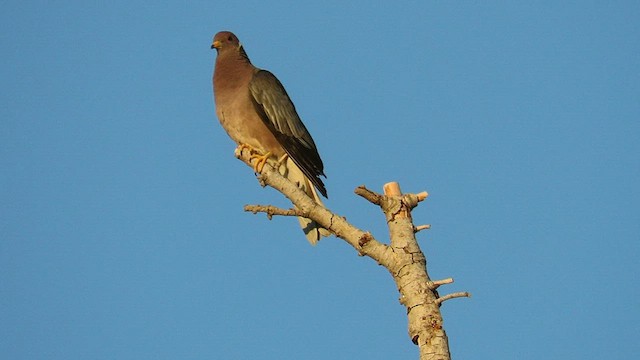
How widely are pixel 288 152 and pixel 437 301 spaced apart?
331 centimetres

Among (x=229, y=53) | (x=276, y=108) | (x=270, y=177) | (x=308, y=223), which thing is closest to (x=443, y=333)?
(x=270, y=177)

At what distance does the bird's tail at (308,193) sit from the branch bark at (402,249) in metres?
1.05

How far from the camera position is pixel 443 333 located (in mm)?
5156

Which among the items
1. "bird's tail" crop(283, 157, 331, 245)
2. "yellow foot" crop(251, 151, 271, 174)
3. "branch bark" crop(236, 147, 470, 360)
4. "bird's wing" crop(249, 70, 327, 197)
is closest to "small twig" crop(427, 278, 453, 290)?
"branch bark" crop(236, 147, 470, 360)

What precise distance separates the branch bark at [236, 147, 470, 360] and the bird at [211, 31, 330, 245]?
1.76 m

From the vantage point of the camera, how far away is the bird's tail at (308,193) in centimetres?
744

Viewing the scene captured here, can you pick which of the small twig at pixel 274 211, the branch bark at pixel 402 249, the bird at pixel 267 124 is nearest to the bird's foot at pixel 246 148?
the bird at pixel 267 124

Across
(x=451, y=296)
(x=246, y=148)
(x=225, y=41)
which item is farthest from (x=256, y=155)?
(x=451, y=296)

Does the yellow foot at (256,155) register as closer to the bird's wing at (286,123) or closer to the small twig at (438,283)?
the bird's wing at (286,123)

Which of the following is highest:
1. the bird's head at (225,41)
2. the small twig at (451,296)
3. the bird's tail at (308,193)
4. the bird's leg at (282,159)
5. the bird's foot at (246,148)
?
the bird's head at (225,41)

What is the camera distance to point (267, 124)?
27.6ft

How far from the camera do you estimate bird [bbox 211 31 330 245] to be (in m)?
8.27

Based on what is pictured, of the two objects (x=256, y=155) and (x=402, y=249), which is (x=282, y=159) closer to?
(x=256, y=155)

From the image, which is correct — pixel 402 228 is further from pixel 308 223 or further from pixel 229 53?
pixel 229 53
